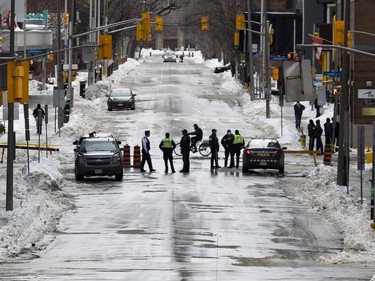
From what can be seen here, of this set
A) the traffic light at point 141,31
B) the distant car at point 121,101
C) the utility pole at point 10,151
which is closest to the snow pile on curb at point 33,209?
the utility pole at point 10,151

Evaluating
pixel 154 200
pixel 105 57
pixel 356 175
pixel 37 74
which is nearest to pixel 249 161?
pixel 356 175

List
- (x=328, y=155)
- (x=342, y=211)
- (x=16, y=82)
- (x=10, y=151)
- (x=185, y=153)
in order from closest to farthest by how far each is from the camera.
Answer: (x=16, y=82) < (x=10, y=151) < (x=342, y=211) < (x=185, y=153) < (x=328, y=155)

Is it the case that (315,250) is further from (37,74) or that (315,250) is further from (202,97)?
(37,74)

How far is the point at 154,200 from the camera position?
37812mm

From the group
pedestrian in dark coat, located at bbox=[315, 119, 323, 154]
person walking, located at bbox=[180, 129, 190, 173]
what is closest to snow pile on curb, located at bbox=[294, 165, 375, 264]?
A: person walking, located at bbox=[180, 129, 190, 173]

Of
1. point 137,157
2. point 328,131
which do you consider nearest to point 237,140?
point 137,157

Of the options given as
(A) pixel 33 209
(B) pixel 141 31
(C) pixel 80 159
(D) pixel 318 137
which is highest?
(B) pixel 141 31

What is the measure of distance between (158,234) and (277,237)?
2857 mm

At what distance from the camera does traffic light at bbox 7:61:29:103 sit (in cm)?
3191

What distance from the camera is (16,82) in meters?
32.0

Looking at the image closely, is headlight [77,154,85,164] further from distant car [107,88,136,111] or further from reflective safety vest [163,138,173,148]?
distant car [107,88,136,111]

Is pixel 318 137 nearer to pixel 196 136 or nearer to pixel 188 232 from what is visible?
pixel 196 136

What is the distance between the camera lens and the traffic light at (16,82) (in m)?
31.9

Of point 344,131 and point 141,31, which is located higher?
point 141,31
